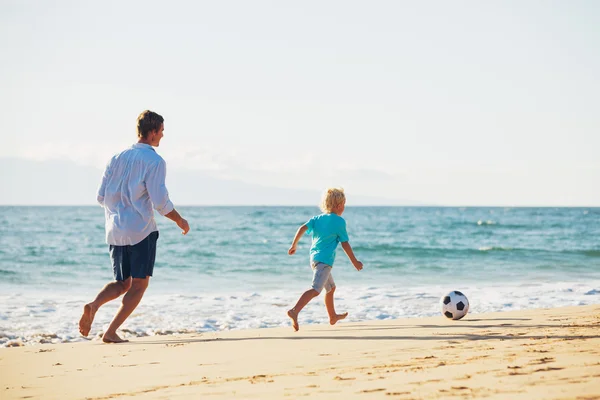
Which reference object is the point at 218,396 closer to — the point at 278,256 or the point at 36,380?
the point at 36,380

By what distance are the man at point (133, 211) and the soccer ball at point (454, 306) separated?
126 inches

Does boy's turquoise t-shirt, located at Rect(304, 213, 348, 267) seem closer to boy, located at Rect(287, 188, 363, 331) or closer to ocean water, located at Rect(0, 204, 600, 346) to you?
boy, located at Rect(287, 188, 363, 331)

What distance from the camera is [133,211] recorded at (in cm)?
540

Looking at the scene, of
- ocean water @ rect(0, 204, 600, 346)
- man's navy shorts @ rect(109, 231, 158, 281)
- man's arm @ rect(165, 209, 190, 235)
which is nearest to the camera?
man's arm @ rect(165, 209, 190, 235)

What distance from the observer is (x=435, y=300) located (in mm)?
10008

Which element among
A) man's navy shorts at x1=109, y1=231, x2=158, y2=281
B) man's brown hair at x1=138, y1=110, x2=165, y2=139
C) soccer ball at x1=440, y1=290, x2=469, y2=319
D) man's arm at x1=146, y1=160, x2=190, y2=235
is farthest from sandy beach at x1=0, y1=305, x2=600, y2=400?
man's brown hair at x1=138, y1=110, x2=165, y2=139

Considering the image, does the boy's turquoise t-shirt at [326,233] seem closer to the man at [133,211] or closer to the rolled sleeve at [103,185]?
the man at [133,211]

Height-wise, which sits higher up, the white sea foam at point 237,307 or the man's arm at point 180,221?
the man's arm at point 180,221

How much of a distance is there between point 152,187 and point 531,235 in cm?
3009

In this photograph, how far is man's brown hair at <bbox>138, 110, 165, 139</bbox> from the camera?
218 inches

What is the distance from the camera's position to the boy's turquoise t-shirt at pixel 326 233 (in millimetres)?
6383

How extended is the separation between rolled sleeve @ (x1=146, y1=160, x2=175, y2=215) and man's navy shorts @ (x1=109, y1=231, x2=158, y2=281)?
0.28 metres

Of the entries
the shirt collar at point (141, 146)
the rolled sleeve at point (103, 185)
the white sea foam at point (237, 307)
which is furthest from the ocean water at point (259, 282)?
the shirt collar at point (141, 146)

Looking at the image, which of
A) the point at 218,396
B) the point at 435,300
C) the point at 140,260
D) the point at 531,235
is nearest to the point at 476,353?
the point at 218,396
